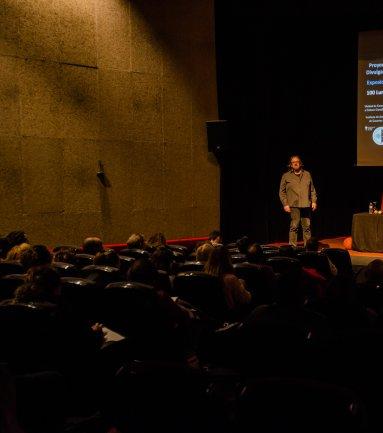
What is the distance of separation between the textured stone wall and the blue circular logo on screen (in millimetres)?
2881

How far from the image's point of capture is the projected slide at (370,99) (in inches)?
405

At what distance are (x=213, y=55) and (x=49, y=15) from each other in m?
3.14

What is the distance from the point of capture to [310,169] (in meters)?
11.4

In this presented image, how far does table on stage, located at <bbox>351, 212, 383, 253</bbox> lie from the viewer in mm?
9344

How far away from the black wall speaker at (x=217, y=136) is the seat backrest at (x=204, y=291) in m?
6.52

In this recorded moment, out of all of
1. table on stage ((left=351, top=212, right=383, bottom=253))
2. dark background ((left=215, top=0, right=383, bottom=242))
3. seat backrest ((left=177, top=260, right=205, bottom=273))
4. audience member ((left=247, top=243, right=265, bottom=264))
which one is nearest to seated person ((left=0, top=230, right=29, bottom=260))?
seat backrest ((left=177, top=260, right=205, bottom=273))

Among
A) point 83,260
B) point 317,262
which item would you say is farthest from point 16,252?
point 317,262

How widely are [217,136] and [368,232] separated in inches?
117

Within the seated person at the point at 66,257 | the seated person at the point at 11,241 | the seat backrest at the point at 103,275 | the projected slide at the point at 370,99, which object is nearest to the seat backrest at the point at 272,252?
the seated person at the point at 66,257

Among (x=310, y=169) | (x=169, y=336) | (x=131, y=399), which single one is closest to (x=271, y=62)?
A: (x=310, y=169)

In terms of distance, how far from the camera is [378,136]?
407 inches

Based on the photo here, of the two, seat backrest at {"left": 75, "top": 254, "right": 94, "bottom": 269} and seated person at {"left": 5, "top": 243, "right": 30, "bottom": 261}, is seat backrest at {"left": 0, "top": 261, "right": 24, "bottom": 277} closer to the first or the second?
seat backrest at {"left": 75, "top": 254, "right": 94, "bottom": 269}

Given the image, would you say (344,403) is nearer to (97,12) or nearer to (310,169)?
(97,12)

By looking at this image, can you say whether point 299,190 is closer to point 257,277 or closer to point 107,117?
point 107,117
